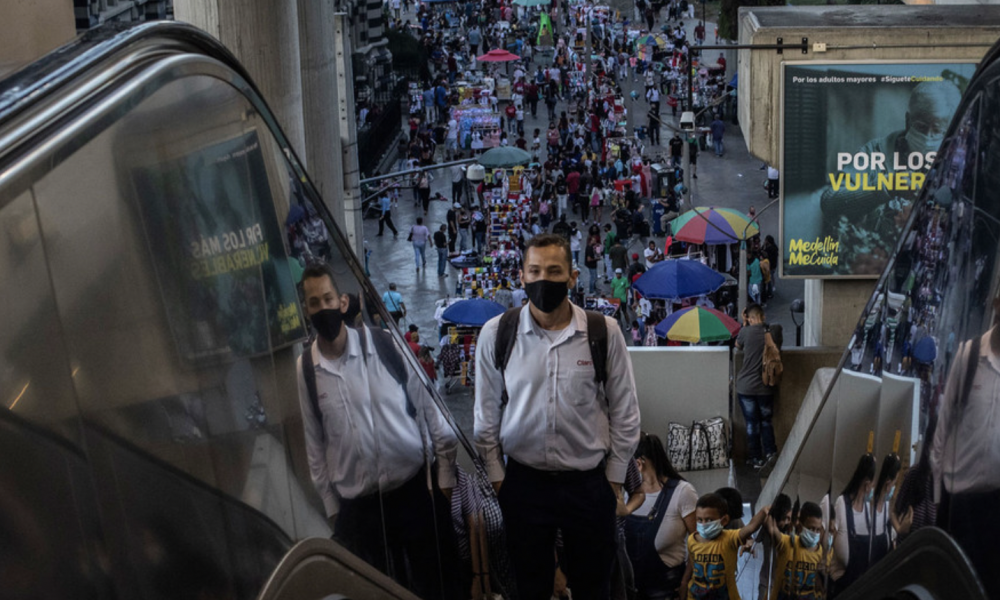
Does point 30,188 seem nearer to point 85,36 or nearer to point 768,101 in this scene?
point 85,36

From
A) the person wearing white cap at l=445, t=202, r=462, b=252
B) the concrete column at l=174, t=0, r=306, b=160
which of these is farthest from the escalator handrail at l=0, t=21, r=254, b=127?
the person wearing white cap at l=445, t=202, r=462, b=252

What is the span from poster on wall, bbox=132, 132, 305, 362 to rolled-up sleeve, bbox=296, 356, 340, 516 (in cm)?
11

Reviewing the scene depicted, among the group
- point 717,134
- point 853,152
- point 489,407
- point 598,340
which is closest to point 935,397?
point 598,340

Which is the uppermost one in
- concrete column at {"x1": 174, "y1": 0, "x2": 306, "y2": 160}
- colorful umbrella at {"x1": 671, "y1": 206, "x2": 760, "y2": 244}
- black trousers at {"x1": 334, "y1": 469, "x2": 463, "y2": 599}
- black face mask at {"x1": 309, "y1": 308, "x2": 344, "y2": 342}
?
concrete column at {"x1": 174, "y1": 0, "x2": 306, "y2": 160}

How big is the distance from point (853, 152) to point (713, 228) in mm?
5976

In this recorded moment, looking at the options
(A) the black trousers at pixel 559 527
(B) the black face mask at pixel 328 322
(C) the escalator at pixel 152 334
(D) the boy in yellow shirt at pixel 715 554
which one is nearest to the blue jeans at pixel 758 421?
(D) the boy in yellow shirt at pixel 715 554

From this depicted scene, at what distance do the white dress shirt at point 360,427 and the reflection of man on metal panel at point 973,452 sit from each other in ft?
3.82

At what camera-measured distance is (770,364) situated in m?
13.6

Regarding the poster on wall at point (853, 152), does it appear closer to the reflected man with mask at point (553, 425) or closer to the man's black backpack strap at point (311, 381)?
the reflected man with mask at point (553, 425)

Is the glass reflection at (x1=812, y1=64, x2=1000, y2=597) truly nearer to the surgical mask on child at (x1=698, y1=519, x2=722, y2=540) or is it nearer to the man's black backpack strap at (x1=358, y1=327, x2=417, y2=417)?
the man's black backpack strap at (x1=358, y1=327, x2=417, y2=417)

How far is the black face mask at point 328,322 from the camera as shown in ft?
9.85

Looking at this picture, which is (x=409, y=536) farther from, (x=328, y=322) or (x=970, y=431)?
(x=970, y=431)

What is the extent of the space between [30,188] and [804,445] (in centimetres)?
328

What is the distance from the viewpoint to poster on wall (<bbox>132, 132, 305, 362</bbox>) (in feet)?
7.17
